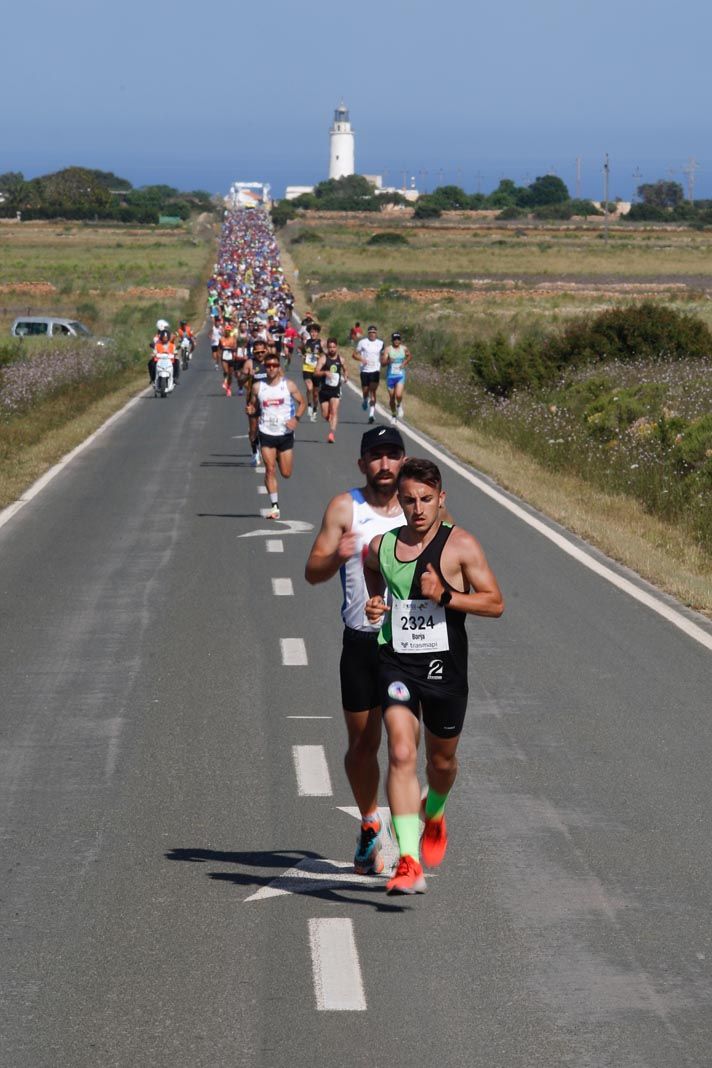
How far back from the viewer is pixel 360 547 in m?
7.46

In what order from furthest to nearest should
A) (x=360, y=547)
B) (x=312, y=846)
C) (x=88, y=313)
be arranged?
(x=88, y=313), (x=312, y=846), (x=360, y=547)

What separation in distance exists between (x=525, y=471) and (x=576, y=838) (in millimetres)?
17594

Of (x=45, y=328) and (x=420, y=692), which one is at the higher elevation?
(x=420, y=692)

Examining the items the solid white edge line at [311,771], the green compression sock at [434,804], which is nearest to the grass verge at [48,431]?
the solid white edge line at [311,771]

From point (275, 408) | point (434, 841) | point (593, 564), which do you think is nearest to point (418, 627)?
point (434, 841)

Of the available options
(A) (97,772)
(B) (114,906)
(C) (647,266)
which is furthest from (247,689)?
(C) (647,266)

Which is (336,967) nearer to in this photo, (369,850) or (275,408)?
(369,850)

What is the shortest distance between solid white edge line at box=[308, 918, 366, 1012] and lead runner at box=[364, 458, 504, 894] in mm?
326

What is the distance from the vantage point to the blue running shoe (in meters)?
7.18

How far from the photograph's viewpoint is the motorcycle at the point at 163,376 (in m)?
40.2

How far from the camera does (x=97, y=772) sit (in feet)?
29.3

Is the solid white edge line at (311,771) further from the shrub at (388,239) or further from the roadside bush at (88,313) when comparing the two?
the shrub at (388,239)

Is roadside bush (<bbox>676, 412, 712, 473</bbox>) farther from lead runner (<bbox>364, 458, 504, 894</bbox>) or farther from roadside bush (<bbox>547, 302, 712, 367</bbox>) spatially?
lead runner (<bbox>364, 458, 504, 894</bbox>)

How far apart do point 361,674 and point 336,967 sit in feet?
→ 4.52
